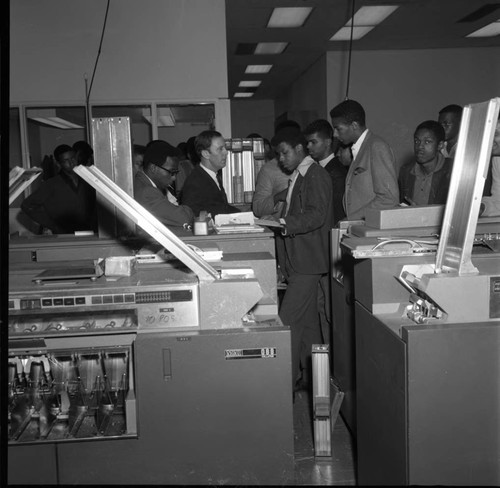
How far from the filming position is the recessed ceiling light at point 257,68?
9.88 metres

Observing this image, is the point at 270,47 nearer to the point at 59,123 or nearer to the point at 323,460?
the point at 59,123

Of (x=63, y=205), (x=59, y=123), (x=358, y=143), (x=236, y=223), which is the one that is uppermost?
(x=59, y=123)

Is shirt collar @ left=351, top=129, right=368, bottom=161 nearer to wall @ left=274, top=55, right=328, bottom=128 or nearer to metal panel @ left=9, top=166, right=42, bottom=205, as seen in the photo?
metal panel @ left=9, top=166, right=42, bottom=205

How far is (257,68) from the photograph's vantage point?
10.2 metres

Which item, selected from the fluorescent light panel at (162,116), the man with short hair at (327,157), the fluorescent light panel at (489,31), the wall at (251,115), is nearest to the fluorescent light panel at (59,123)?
the fluorescent light panel at (162,116)

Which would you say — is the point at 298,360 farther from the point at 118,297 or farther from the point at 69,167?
the point at 69,167

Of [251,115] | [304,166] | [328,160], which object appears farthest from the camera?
[251,115]

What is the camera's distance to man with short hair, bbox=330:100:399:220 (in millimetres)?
3430

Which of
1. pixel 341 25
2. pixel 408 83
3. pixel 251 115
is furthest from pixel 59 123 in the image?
pixel 251 115

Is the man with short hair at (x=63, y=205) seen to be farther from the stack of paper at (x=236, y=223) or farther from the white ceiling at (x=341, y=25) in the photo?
the white ceiling at (x=341, y=25)

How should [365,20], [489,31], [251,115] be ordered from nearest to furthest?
[365,20] → [489,31] → [251,115]

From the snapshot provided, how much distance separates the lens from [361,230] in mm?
2621

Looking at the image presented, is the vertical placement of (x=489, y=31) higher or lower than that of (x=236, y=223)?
higher

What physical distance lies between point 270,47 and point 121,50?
11.8 feet
